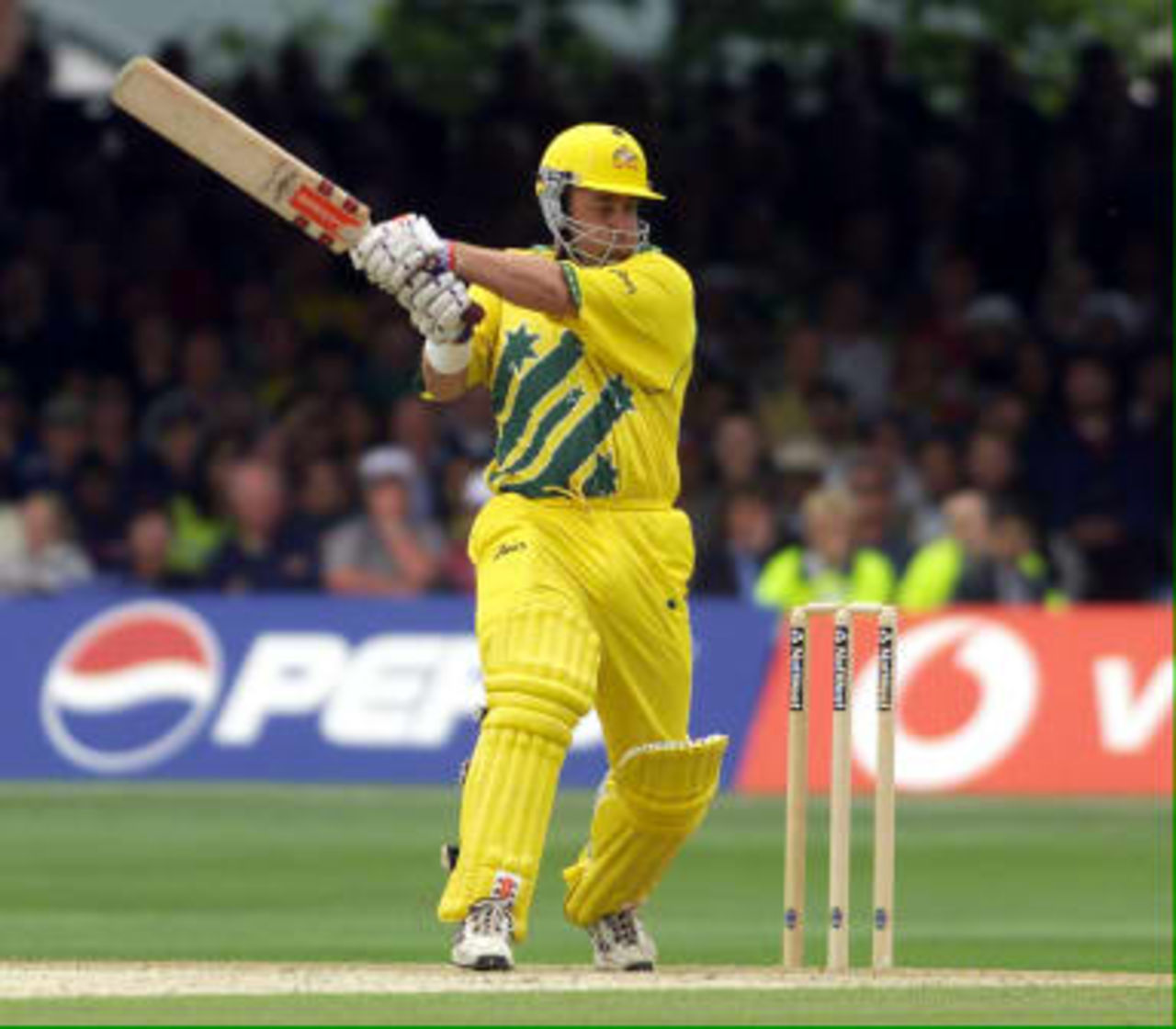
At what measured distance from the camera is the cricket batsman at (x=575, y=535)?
884 cm

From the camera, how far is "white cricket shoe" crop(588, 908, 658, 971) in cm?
943

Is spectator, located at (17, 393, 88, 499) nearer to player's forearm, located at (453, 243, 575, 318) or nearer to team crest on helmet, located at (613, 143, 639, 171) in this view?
team crest on helmet, located at (613, 143, 639, 171)

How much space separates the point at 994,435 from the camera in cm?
1875

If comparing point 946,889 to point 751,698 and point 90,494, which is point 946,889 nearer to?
point 751,698

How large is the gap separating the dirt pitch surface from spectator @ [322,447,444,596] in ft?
27.3

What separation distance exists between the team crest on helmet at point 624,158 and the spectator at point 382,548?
28.0 ft

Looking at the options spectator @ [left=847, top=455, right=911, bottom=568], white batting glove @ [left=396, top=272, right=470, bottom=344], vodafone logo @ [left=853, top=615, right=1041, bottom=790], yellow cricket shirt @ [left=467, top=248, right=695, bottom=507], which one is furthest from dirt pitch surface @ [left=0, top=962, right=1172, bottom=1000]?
spectator @ [left=847, top=455, right=911, bottom=568]

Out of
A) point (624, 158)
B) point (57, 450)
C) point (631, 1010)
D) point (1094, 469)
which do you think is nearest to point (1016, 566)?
point (1094, 469)

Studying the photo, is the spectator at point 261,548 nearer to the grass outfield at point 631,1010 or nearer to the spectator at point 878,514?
the spectator at point 878,514

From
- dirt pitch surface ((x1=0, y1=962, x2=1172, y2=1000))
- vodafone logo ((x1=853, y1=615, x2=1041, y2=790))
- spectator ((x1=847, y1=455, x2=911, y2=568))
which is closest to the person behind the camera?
dirt pitch surface ((x1=0, y1=962, x2=1172, y2=1000))

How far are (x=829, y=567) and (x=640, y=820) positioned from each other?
7675 mm

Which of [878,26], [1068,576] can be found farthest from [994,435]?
[878,26]

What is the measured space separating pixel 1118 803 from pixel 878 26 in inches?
266

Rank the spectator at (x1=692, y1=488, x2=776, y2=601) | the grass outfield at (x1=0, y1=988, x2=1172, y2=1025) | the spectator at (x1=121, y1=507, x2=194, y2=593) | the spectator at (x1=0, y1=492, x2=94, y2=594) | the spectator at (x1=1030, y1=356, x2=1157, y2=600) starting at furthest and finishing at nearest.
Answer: the spectator at (x1=1030, y1=356, x2=1157, y2=600) < the spectator at (x1=121, y1=507, x2=194, y2=593) < the spectator at (x1=0, y1=492, x2=94, y2=594) < the spectator at (x1=692, y1=488, x2=776, y2=601) < the grass outfield at (x1=0, y1=988, x2=1172, y2=1025)
